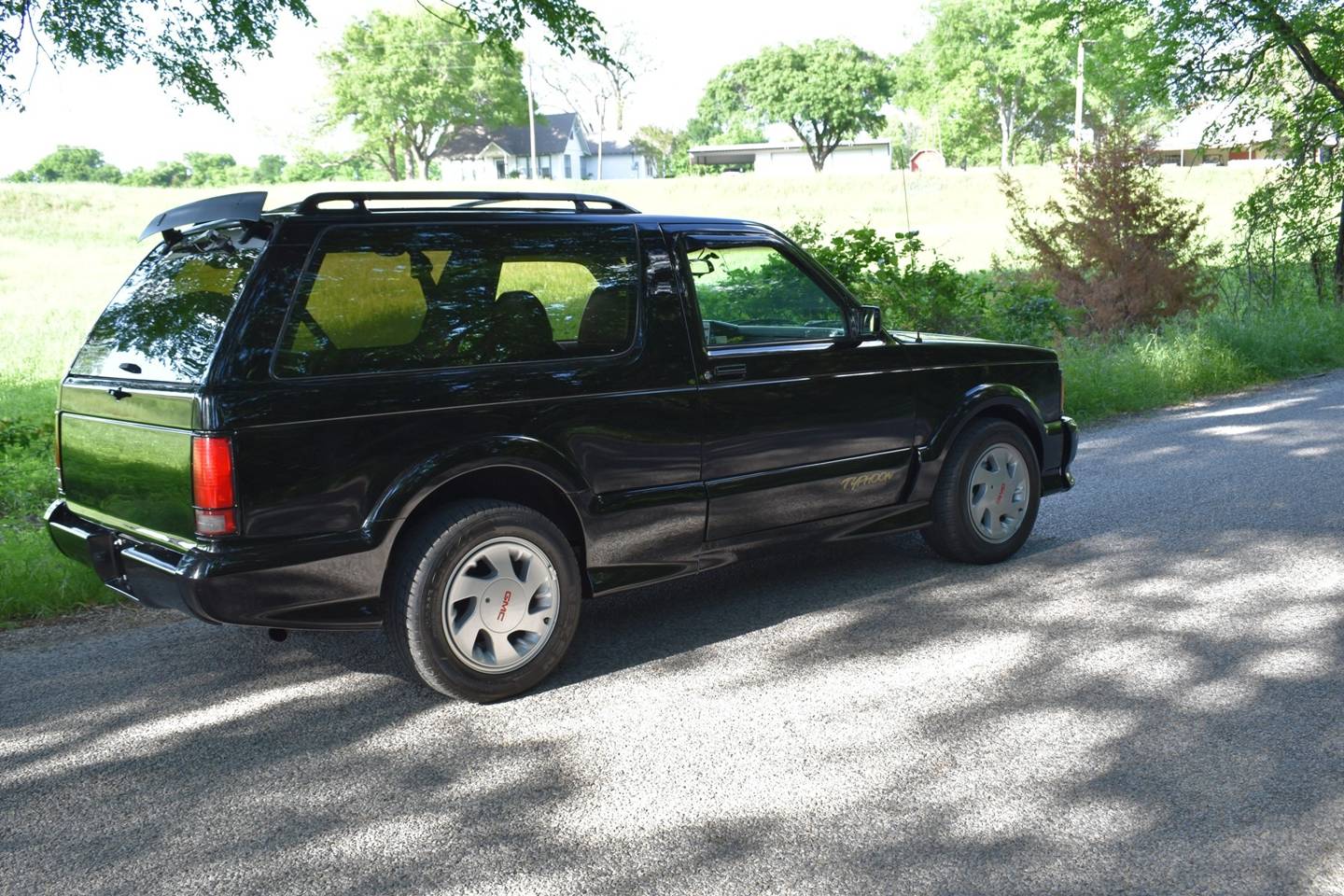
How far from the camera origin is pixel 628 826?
3646 mm

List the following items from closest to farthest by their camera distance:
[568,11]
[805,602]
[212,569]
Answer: [212,569] → [805,602] → [568,11]

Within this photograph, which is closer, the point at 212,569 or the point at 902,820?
the point at 902,820

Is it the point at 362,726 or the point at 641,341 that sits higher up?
the point at 641,341

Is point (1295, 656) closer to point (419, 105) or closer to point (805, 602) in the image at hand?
point (805, 602)

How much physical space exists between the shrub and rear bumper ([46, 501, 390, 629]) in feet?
43.1

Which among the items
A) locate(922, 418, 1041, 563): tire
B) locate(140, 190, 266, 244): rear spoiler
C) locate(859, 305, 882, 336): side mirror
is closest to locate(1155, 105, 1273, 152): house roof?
locate(922, 418, 1041, 563): tire

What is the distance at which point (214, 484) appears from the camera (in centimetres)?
408

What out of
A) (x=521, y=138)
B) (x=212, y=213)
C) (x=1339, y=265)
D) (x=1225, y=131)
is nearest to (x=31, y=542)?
(x=212, y=213)

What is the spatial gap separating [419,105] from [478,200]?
83.9m

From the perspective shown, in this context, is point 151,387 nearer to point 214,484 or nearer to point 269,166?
point 214,484

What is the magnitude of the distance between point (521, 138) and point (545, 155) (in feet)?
9.30

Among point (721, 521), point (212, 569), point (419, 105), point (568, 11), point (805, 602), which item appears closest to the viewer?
point (212, 569)

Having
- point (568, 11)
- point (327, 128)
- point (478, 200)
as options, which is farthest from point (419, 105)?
point (478, 200)

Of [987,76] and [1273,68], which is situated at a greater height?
[987,76]
